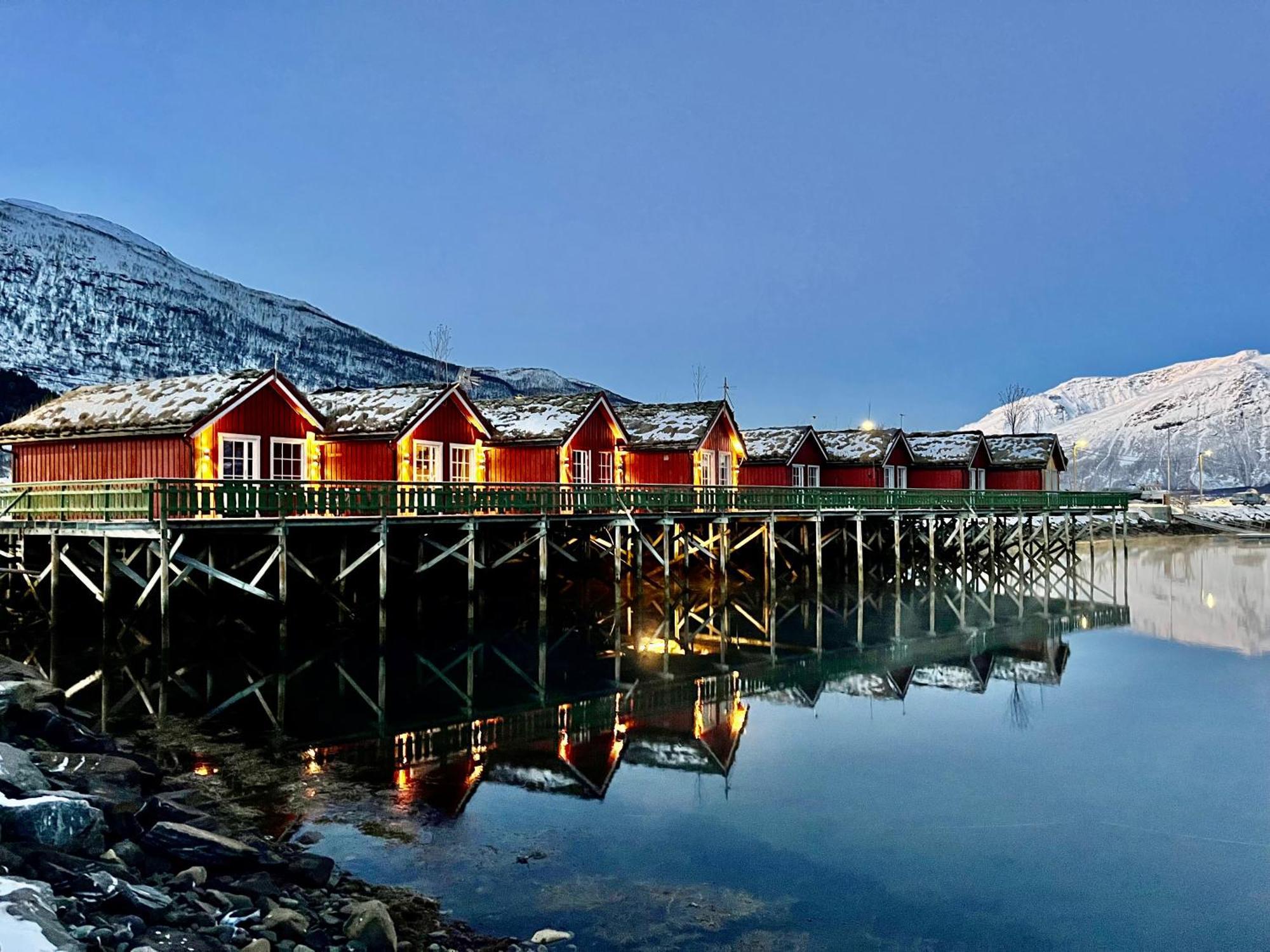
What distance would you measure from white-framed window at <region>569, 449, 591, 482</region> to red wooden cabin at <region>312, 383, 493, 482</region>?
11.6 ft

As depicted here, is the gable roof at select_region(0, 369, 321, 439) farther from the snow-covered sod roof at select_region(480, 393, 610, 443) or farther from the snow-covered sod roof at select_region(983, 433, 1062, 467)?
the snow-covered sod roof at select_region(983, 433, 1062, 467)

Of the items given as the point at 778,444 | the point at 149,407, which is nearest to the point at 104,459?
the point at 149,407

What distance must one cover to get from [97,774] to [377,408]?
2202 centimetres

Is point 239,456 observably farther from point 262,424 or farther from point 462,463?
point 462,463

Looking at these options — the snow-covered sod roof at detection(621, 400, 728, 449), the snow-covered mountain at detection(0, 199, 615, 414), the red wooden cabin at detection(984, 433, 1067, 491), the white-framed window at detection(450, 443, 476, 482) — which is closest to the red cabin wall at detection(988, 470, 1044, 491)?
the red wooden cabin at detection(984, 433, 1067, 491)

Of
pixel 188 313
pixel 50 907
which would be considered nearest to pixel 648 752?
pixel 50 907

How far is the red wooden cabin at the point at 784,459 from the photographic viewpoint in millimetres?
46906

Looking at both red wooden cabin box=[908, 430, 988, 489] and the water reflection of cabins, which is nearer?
the water reflection of cabins

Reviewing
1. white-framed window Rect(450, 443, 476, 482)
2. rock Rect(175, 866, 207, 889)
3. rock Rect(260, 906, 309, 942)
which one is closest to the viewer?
rock Rect(260, 906, 309, 942)

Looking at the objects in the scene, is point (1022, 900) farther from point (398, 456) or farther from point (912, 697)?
point (398, 456)

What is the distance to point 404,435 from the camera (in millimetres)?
30797

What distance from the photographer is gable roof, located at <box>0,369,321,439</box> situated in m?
26.4

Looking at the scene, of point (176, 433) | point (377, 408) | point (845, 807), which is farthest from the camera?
point (377, 408)

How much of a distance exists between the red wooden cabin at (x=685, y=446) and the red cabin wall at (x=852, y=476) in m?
9.47
